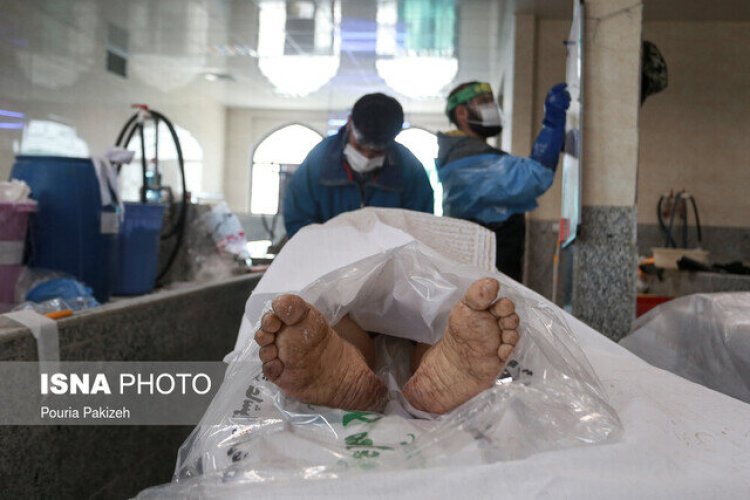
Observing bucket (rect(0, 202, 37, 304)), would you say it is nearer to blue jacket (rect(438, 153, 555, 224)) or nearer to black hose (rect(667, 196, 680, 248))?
blue jacket (rect(438, 153, 555, 224))

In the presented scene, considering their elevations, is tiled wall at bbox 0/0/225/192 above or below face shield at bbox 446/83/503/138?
above

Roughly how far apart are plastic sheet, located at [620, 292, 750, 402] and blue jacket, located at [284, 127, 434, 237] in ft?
3.50

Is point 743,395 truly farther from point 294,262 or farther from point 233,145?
point 233,145

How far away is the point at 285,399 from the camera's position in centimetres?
108

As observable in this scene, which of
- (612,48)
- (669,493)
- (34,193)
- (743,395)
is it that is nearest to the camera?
(669,493)

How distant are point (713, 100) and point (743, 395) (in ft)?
18.5

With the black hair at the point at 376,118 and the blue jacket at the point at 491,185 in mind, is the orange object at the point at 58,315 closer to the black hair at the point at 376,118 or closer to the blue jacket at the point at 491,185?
Result: the black hair at the point at 376,118

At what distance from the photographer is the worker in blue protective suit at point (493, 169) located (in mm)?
2803

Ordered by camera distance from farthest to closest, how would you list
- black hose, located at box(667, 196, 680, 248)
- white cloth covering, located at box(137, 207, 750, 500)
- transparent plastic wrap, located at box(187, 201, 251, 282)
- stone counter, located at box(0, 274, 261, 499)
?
black hose, located at box(667, 196, 680, 248) < transparent plastic wrap, located at box(187, 201, 251, 282) < stone counter, located at box(0, 274, 261, 499) < white cloth covering, located at box(137, 207, 750, 500)

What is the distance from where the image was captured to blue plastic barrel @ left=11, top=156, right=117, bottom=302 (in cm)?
297

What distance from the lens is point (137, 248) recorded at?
358 centimetres

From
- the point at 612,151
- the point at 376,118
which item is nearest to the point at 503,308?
the point at 376,118

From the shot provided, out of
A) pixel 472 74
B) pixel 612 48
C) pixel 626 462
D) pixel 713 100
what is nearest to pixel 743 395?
pixel 626 462

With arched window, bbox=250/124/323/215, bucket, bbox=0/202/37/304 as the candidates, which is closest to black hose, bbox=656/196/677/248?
bucket, bbox=0/202/37/304
